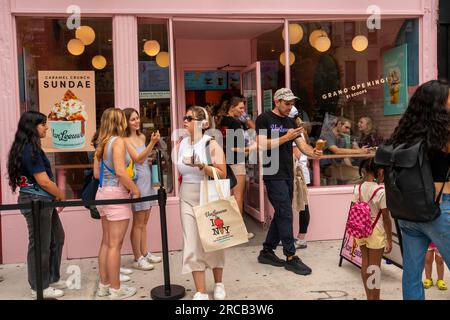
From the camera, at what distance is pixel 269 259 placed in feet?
18.0

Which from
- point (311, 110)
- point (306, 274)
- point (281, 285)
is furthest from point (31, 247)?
point (311, 110)

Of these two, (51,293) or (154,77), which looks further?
(154,77)

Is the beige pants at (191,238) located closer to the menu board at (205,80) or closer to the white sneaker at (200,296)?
the white sneaker at (200,296)

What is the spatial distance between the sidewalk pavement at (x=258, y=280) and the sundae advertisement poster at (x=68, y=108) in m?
1.41

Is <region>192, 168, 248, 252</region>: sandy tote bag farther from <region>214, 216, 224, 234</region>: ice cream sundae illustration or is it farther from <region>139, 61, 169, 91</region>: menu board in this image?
<region>139, 61, 169, 91</region>: menu board

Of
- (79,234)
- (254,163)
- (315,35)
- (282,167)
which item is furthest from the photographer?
(254,163)

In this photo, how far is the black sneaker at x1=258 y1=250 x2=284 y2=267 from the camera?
5390 millimetres

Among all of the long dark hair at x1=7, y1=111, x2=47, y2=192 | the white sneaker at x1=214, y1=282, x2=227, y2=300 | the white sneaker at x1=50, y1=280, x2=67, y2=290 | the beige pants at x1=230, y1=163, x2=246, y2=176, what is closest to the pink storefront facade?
A: the beige pants at x1=230, y1=163, x2=246, y2=176

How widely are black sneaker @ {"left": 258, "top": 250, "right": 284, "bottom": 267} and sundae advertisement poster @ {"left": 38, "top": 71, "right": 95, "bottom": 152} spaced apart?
242 cm

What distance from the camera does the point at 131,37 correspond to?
6004 millimetres

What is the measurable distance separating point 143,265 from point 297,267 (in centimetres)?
Result: 165

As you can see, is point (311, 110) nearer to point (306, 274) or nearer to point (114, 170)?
point (306, 274)

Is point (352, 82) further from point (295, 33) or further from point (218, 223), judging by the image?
point (218, 223)

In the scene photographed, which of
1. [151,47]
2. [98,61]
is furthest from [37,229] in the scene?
[151,47]
